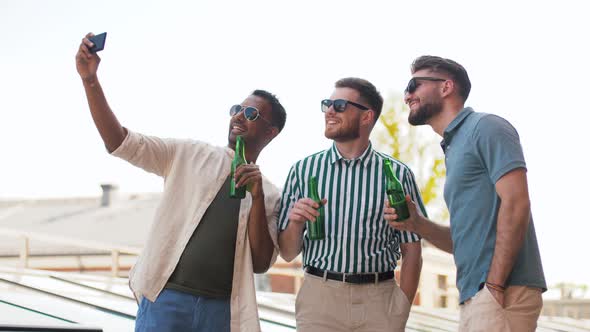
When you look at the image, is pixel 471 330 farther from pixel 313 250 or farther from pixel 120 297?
pixel 120 297

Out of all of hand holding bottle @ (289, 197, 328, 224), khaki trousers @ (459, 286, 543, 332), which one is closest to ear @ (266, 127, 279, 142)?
hand holding bottle @ (289, 197, 328, 224)

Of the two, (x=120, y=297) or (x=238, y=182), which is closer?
(x=238, y=182)

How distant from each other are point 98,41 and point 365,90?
1.41m

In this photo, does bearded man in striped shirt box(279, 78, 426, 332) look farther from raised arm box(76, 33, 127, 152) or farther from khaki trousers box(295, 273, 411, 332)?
raised arm box(76, 33, 127, 152)

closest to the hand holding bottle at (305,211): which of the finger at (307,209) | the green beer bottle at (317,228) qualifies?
the finger at (307,209)

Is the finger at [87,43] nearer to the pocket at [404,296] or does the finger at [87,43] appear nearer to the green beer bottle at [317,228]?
the green beer bottle at [317,228]

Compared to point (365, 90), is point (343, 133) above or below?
below

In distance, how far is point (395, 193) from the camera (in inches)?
131

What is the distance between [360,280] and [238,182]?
2.37 feet

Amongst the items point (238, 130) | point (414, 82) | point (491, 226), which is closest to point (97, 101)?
point (238, 130)

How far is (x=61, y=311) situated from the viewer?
15.1 feet

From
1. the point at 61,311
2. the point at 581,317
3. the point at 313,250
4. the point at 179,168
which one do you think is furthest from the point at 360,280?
the point at 581,317

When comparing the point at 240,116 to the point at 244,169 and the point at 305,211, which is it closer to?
the point at 244,169

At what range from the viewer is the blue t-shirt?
2.65 metres
